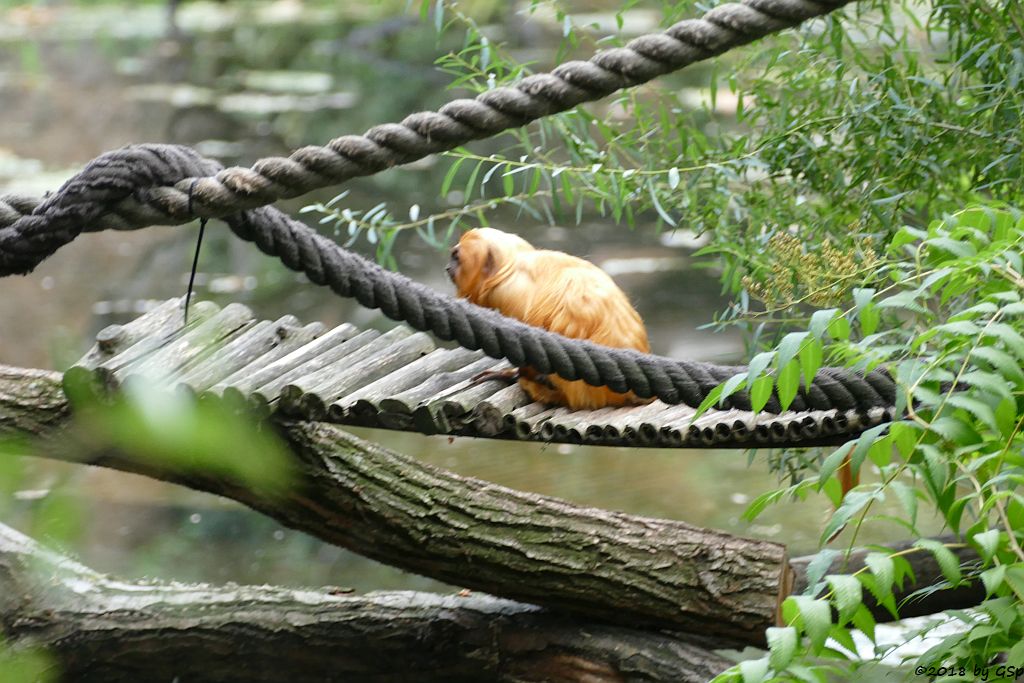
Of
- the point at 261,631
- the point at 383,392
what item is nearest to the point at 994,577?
the point at 383,392

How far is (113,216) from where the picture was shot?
1704 millimetres

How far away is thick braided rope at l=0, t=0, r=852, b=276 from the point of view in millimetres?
1656

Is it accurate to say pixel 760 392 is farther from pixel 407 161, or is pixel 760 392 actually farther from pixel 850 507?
pixel 407 161

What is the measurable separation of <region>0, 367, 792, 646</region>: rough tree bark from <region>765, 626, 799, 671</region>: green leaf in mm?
1162

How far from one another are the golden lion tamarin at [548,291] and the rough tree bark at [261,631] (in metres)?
0.56

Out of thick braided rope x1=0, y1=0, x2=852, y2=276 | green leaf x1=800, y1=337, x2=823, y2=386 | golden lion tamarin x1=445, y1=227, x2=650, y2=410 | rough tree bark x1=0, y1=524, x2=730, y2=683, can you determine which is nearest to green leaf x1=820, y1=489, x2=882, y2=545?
green leaf x1=800, y1=337, x2=823, y2=386

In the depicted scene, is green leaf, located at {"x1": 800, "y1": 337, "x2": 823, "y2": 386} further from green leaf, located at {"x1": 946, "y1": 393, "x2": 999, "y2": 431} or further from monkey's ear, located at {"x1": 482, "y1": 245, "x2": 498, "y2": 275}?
monkey's ear, located at {"x1": 482, "y1": 245, "x2": 498, "y2": 275}

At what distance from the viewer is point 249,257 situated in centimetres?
656

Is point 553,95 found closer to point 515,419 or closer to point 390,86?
point 515,419

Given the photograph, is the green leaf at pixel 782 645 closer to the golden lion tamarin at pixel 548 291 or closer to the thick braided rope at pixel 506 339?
the thick braided rope at pixel 506 339

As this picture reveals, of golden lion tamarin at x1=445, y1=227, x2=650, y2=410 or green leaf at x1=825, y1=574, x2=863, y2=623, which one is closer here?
green leaf at x1=825, y1=574, x2=863, y2=623

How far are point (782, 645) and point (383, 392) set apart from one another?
102 cm

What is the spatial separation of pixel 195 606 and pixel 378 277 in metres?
1.03

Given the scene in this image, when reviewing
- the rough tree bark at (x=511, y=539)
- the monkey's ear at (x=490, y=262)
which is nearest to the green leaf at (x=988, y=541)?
the rough tree bark at (x=511, y=539)
